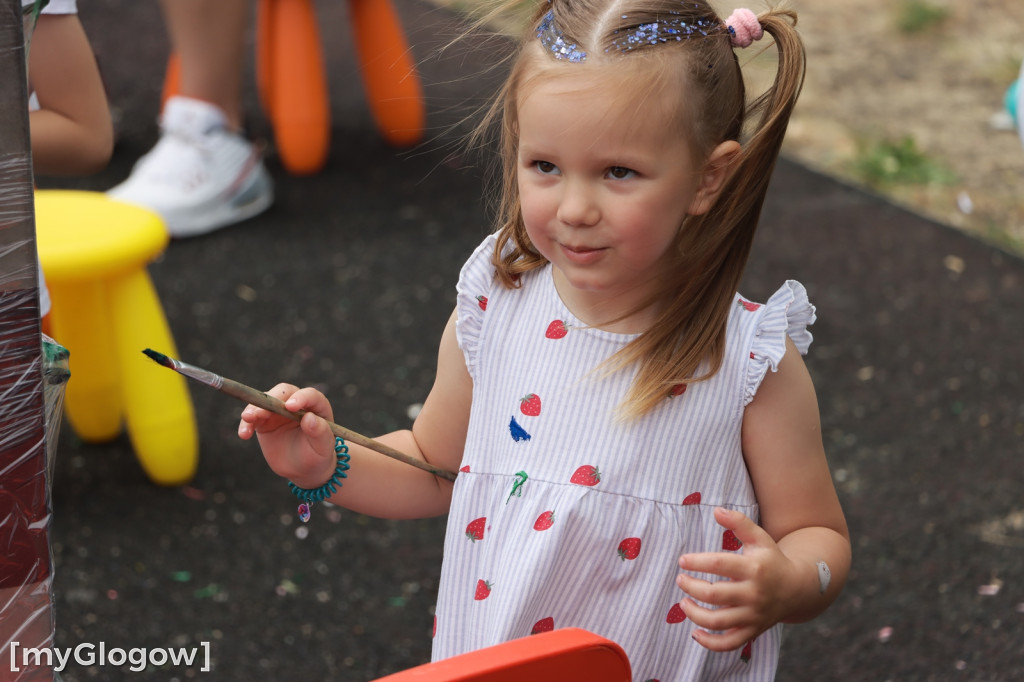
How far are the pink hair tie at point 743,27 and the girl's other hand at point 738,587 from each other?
15.4 inches

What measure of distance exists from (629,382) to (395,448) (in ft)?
0.84

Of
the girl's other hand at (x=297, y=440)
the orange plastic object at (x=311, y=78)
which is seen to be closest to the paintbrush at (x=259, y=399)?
the girl's other hand at (x=297, y=440)

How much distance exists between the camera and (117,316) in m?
1.83

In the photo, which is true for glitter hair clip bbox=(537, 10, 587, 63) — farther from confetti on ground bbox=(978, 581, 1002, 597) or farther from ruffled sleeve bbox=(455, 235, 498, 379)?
confetti on ground bbox=(978, 581, 1002, 597)

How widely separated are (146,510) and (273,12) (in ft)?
5.00

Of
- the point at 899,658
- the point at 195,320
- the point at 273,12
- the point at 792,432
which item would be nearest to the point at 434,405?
the point at 792,432

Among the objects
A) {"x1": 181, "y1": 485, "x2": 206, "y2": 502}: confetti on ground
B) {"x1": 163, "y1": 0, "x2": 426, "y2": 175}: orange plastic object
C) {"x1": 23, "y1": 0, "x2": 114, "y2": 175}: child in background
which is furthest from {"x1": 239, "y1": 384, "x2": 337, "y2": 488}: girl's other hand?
{"x1": 163, "y1": 0, "x2": 426, "y2": 175}: orange plastic object

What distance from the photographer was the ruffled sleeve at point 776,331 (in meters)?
0.96

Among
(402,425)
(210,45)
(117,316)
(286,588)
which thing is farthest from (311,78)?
(286,588)

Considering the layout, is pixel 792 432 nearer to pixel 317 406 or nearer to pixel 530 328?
pixel 530 328

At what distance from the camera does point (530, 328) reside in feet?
3.43

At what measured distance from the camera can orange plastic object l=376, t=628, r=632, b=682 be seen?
0.72 m

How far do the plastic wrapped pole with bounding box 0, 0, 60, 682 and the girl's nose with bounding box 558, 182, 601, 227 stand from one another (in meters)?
0.39

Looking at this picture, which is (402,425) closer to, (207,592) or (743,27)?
(207,592)
